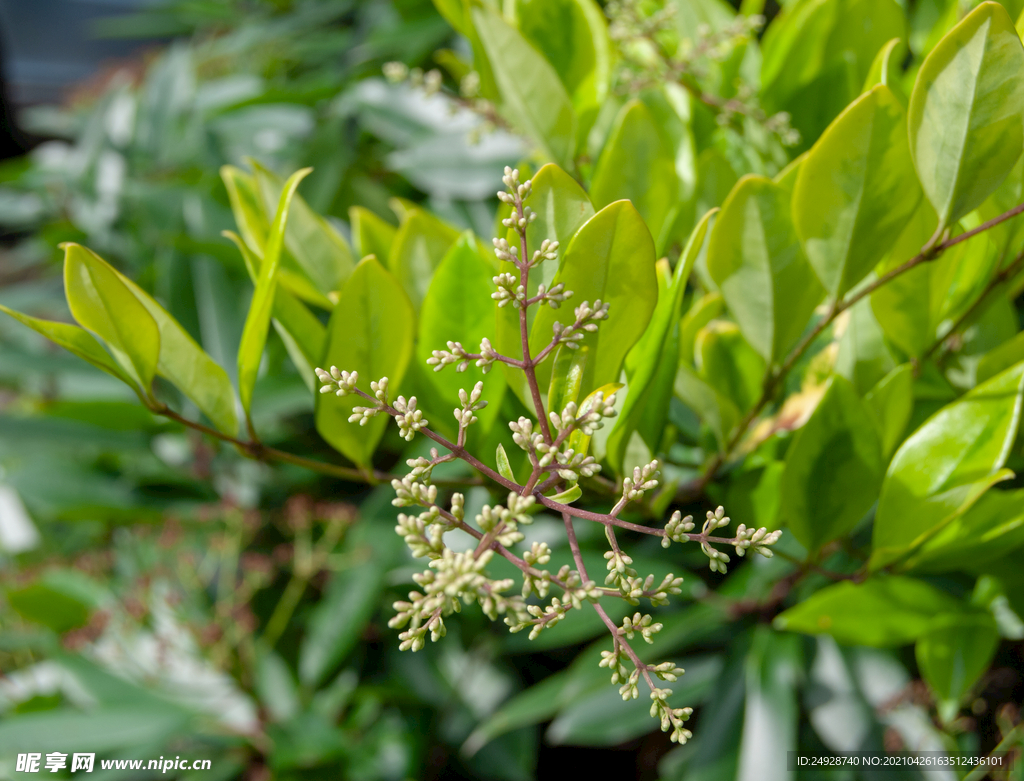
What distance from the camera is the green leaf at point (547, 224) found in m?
0.28

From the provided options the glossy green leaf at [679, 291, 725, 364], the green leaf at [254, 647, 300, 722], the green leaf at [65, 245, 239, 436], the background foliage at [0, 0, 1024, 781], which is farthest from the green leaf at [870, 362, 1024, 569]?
the green leaf at [254, 647, 300, 722]

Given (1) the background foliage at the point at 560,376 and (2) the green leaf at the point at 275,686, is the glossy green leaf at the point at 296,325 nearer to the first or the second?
(1) the background foliage at the point at 560,376

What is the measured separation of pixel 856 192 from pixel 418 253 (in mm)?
225

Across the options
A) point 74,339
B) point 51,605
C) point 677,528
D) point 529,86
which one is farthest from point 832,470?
point 51,605

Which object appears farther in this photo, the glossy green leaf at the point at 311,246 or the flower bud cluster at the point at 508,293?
the glossy green leaf at the point at 311,246

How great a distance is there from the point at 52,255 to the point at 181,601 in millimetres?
749

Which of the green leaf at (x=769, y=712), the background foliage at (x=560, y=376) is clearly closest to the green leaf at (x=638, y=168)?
the background foliage at (x=560, y=376)

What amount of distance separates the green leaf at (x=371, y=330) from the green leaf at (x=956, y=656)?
0.37 meters

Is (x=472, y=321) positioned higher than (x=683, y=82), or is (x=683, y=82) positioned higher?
(x=683, y=82)

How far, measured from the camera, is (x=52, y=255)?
4.18 feet

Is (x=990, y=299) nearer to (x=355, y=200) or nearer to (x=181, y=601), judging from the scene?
(x=355, y=200)

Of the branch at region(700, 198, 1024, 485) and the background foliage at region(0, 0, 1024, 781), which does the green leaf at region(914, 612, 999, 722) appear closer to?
the background foliage at region(0, 0, 1024, 781)

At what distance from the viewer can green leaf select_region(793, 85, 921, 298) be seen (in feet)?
0.97

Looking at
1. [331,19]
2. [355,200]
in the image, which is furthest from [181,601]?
[331,19]
